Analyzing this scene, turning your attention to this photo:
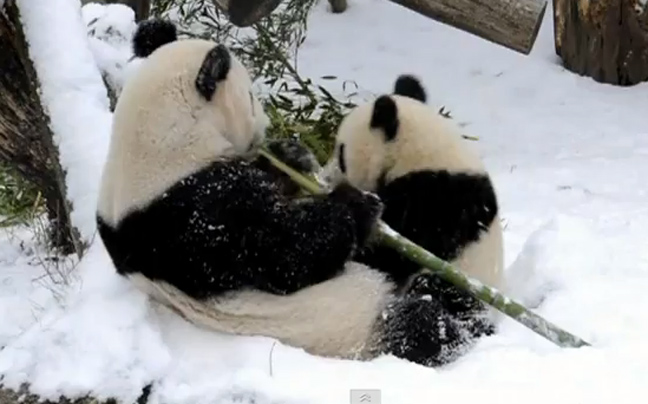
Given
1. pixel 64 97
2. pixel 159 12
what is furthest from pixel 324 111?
pixel 64 97

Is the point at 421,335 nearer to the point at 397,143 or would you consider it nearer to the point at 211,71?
the point at 397,143

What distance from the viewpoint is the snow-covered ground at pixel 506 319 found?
2102 mm

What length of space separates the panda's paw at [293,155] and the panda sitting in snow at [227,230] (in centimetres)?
18

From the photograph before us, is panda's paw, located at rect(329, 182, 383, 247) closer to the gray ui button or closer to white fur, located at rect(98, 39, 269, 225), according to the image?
white fur, located at rect(98, 39, 269, 225)

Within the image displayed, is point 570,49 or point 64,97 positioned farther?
point 570,49

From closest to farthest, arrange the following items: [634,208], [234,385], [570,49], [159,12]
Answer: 1. [234,385]
2. [634,208]
3. [159,12]
4. [570,49]

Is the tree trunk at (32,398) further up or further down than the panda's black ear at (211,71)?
further down

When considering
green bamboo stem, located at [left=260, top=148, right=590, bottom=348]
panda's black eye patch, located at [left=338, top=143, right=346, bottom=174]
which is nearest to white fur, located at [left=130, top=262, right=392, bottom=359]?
green bamboo stem, located at [left=260, top=148, right=590, bottom=348]

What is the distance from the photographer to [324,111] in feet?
17.8

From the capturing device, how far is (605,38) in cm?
654

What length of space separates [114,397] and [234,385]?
0.29m

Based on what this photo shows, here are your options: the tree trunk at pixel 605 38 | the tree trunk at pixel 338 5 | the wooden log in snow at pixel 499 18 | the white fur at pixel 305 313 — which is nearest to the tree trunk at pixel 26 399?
the white fur at pixel 305 313

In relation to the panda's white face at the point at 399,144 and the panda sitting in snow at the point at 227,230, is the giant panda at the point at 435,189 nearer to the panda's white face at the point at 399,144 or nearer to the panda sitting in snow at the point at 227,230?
the panda's white face at the point at 399,144

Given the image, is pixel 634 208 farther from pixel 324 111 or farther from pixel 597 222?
pixel 324 111
